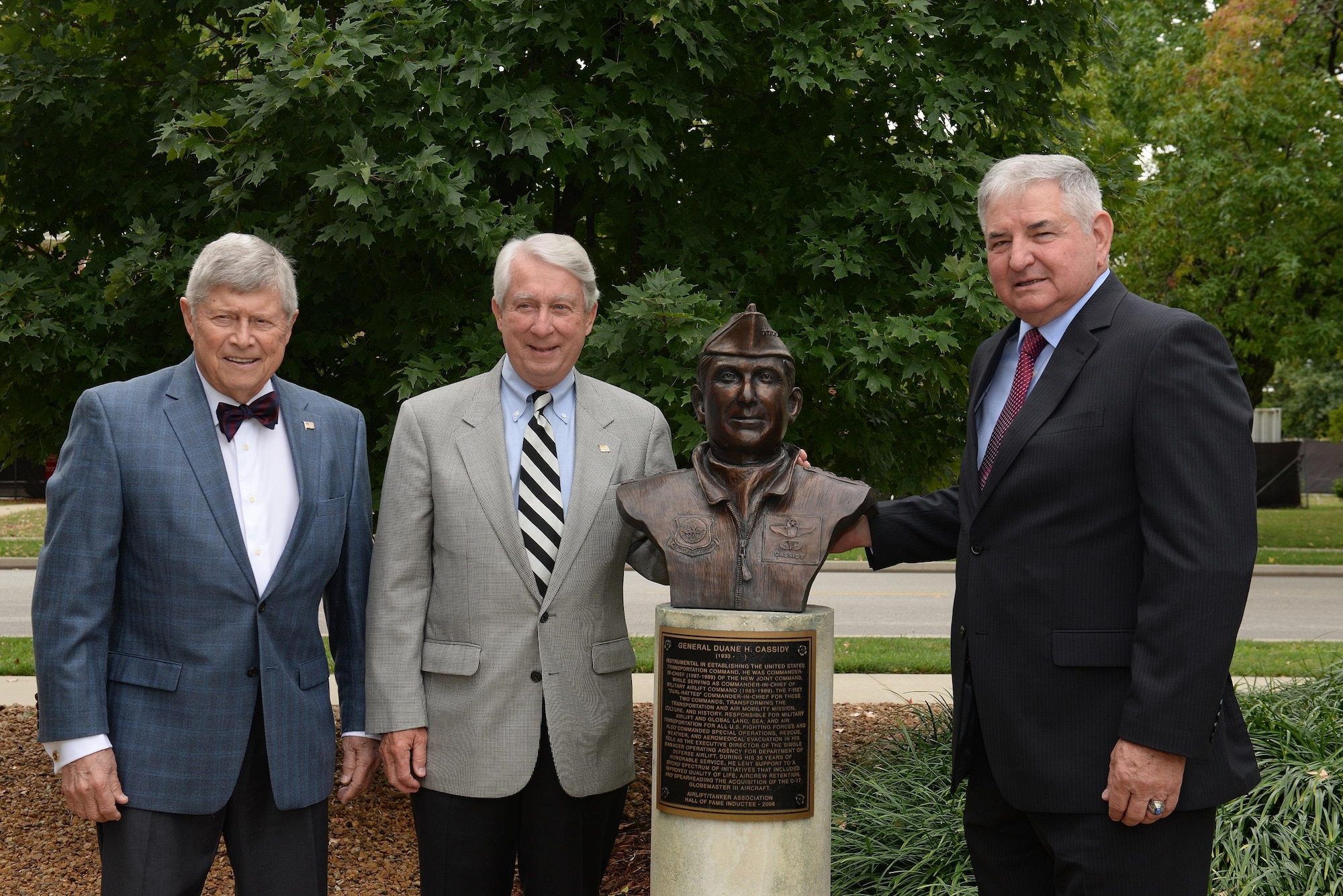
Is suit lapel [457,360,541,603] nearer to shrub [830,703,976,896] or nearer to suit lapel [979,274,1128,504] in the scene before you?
suit lapel [979,274,1128,504]

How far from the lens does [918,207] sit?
4684 mm

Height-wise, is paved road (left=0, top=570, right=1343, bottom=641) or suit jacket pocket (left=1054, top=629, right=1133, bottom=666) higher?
suit jacket pocket (left=1054, top=629, right=1133, bottom=666)

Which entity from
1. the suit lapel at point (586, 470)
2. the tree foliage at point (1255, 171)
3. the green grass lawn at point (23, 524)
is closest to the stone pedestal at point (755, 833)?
the suit lapel at point (586, 470)

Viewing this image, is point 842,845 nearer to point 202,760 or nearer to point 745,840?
point 745,840

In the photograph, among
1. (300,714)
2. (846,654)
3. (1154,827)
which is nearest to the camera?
(1154,827)

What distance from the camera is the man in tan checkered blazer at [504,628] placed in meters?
3.29

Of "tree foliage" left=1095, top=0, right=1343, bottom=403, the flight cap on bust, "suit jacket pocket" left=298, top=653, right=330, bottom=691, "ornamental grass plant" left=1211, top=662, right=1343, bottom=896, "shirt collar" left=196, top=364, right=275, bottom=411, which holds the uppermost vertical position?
"tree foliage" left=1095, top=0, right=1343, bottom=403

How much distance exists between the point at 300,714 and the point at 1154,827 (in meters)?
2.21

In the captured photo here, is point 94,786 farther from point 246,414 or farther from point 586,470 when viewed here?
point 586,470

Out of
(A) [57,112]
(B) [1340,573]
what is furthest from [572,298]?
(B) [1340,573]

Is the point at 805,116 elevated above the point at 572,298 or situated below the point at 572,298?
above

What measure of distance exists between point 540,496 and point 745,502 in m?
0.63

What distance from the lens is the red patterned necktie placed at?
3166 mm

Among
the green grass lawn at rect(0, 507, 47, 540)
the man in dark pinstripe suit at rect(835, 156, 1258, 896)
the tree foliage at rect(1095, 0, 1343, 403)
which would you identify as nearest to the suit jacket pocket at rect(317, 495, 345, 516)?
the man in dark pinstripe suit at rect(835, 156, 1258, 896)
